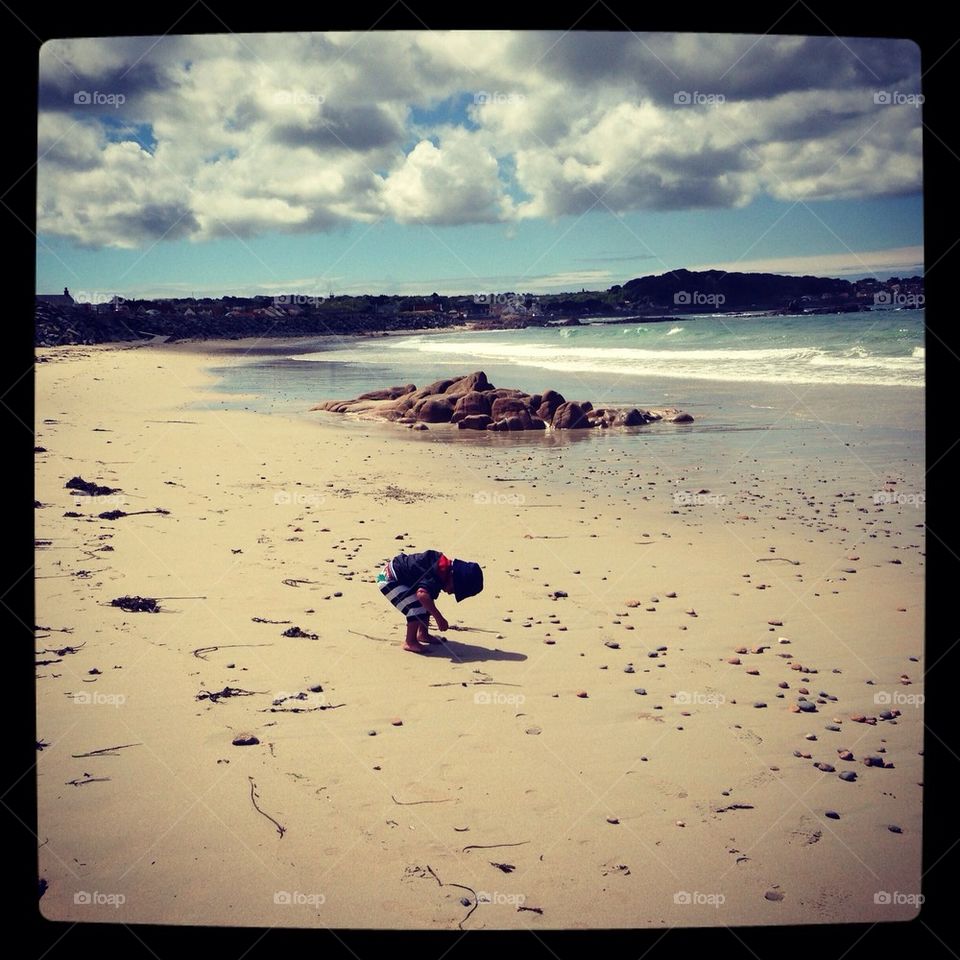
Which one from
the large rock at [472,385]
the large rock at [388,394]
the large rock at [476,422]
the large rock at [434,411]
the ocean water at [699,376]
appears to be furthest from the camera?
the large rock at [388,394]

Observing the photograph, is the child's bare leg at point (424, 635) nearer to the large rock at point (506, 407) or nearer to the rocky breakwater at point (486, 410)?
the rocky breakwater at point (486, 410)

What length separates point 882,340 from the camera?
3247cm

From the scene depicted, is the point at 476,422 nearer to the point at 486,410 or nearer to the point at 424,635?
the point at 486,410

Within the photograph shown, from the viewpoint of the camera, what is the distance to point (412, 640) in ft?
20.5

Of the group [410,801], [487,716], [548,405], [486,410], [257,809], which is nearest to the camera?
[257,809]

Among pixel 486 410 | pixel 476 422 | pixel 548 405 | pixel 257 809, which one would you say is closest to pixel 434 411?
pixel 486 410

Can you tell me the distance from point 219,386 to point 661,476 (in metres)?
18.4

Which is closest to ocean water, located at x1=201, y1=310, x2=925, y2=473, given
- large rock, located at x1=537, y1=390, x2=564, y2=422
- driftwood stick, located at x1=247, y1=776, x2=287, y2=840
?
large rock, located at x1=537, y1=390, x2=564, y2=422

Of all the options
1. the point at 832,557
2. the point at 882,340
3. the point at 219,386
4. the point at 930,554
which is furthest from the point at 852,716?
the point at 882,340

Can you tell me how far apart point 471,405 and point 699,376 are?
1204 centimetres

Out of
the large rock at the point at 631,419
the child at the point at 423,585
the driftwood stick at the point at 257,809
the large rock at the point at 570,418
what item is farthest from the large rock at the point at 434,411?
the driftwood stick at the point at 257,809

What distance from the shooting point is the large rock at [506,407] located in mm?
18922

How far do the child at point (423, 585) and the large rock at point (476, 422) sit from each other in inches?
482

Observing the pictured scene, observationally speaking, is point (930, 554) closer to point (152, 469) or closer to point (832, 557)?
point (832, 557)
